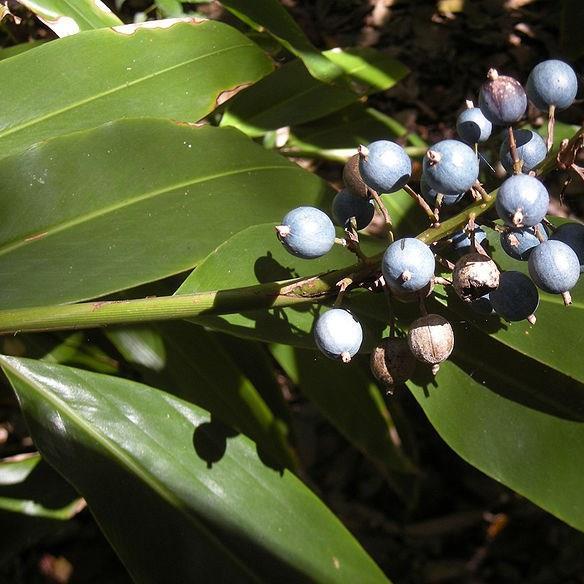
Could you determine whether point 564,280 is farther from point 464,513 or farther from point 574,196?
point 574,196

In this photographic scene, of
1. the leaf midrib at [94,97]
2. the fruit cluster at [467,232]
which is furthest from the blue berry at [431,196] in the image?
the leaf midrib at [94,97]

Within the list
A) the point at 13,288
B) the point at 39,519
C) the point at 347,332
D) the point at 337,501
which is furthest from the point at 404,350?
the point at 337,501

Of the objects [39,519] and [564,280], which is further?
[39,519]

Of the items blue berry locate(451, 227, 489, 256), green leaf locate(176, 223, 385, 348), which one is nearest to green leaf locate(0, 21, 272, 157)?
green leaf locate(176, 223, 385, 348)

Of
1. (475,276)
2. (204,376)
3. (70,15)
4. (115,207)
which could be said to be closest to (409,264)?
(475,276)

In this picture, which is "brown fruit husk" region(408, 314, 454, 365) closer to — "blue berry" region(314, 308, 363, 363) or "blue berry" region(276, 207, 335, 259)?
"blue berry" region(314, 308, 363, 363)

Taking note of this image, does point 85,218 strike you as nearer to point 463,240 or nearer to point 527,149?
point 463,240
